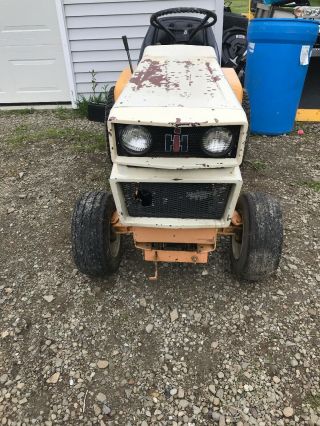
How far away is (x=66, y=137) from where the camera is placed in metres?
4.70

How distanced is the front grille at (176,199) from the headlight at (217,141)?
0.59 ft

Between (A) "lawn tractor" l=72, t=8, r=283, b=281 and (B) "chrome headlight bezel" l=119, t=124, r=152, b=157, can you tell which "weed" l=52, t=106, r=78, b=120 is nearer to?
(A) "lawn tractor" l=72, t=8, r=283, b=281

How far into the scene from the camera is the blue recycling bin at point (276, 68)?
3.94m

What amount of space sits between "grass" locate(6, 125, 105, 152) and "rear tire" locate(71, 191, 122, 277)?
2107 millimetres

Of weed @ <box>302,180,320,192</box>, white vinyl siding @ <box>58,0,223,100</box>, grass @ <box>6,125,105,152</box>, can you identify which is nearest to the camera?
weed @ <box>302,180,320,192</box>

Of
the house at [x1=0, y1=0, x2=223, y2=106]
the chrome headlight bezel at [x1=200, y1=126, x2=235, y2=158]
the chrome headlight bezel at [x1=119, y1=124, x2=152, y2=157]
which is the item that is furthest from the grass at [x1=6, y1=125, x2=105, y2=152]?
the chrome headlight bezel at [x1=200, y1=126, x2=235, y2=158]

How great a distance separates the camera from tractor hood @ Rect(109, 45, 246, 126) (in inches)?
66.9

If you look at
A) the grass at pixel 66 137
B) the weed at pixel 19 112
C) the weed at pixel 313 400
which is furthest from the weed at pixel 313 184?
the weed at pixel 19 112

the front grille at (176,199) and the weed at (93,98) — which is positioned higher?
the front grille at (176,199)

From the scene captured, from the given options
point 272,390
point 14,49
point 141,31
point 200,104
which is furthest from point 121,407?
point 14,49

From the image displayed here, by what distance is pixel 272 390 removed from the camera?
75.5 inches

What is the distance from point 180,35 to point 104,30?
216 centimetres

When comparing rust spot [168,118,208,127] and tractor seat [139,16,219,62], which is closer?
rust spot [168,118,208,127]

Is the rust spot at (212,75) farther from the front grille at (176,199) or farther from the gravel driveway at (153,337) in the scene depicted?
the gravel driveway at (153,337)
